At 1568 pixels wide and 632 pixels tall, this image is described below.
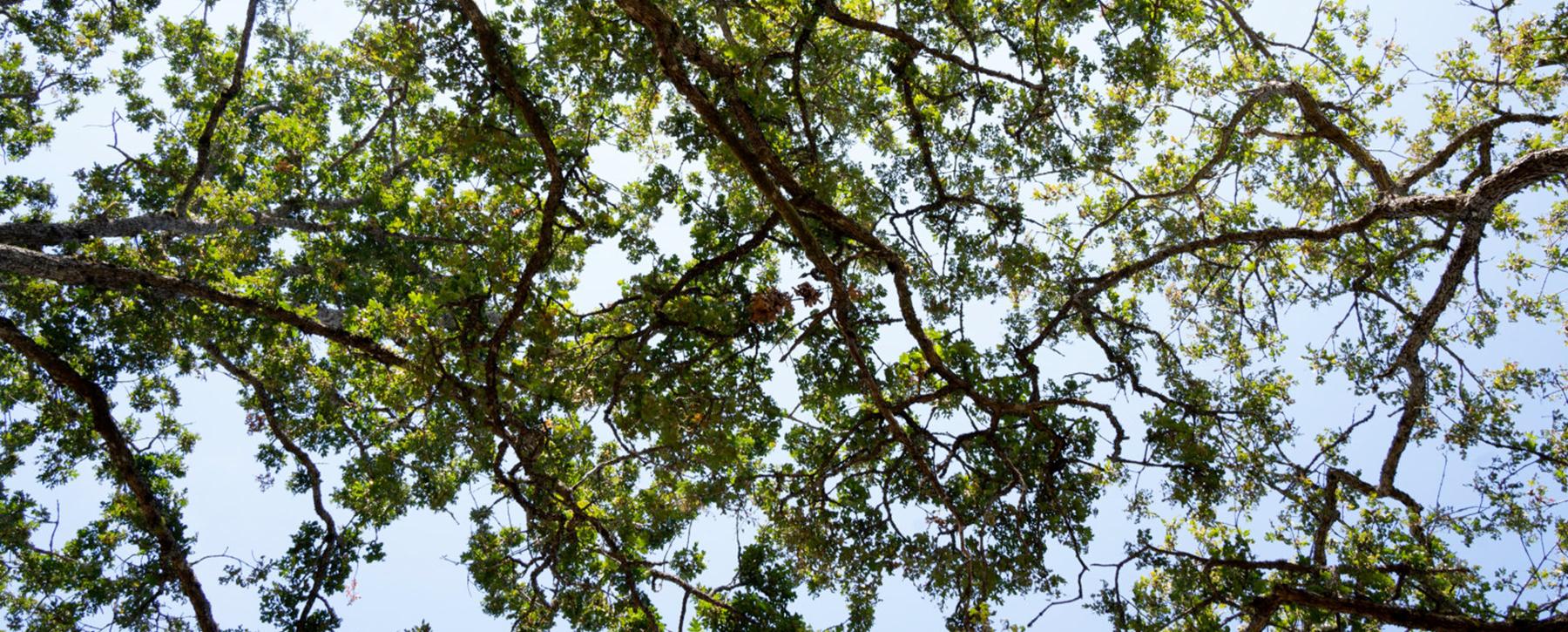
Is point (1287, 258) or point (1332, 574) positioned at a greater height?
point (1287, 258)

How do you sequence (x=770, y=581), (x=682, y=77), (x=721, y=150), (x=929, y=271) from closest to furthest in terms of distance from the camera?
(x=682, y=77)
(x=721, y=150)
(x=770, y=581)
(x=929, y=271)

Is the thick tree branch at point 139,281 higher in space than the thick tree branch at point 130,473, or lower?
higher

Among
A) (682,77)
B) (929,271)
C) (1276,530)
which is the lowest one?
(1276,530)

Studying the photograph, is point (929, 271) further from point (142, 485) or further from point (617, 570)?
point (142, 485)

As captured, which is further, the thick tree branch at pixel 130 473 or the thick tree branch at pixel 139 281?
the thick tree branch at pixel 130 473

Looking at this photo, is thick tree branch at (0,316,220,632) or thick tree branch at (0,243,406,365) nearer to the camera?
thick tree branch at (0,243,406,365)

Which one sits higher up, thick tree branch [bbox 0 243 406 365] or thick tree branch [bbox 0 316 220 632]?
thick tree branch [bbox 0 243 406 365]

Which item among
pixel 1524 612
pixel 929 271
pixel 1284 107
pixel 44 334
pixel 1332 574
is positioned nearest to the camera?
pixel 1524 612

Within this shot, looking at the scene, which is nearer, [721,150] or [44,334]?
[721,150]

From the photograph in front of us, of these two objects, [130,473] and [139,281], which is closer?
[139,281]

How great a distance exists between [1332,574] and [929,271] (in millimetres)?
3335

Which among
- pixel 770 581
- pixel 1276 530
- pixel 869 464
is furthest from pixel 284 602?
pixel 1276 530

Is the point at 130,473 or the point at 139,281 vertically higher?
the point at 139,281

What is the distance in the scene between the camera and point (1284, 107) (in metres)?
7.45
